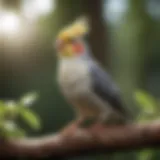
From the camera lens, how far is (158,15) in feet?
3.74

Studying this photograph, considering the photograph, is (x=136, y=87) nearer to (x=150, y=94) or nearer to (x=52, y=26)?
(x=150, y=94)

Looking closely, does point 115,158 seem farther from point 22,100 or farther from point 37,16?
point 37,16

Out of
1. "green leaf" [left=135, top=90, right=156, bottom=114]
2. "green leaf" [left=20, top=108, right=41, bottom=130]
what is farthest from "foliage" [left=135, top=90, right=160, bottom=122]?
"green leaf" [left=20, top=108, right=41, bottom=130]

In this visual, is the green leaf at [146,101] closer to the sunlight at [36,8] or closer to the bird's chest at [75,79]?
the bird's chest at [75,79]

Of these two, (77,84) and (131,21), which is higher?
(131,21)

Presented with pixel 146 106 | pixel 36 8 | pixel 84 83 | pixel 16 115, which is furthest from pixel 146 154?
pixel 36 8

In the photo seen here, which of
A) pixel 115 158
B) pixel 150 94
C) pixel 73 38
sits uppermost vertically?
pixel 73 38

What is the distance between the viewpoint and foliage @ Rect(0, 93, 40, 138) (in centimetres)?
114

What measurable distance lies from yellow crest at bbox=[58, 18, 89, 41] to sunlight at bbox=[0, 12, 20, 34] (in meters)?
0.11

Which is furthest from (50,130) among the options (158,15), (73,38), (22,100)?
(158,15)

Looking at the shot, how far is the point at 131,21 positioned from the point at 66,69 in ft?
0.62

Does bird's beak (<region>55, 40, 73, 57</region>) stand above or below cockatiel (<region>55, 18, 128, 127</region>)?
above

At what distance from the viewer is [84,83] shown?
1.11m

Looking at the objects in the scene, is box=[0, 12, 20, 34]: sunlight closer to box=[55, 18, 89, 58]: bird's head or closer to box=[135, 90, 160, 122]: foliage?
box=[55, 18, 89, 58]: bird's head
